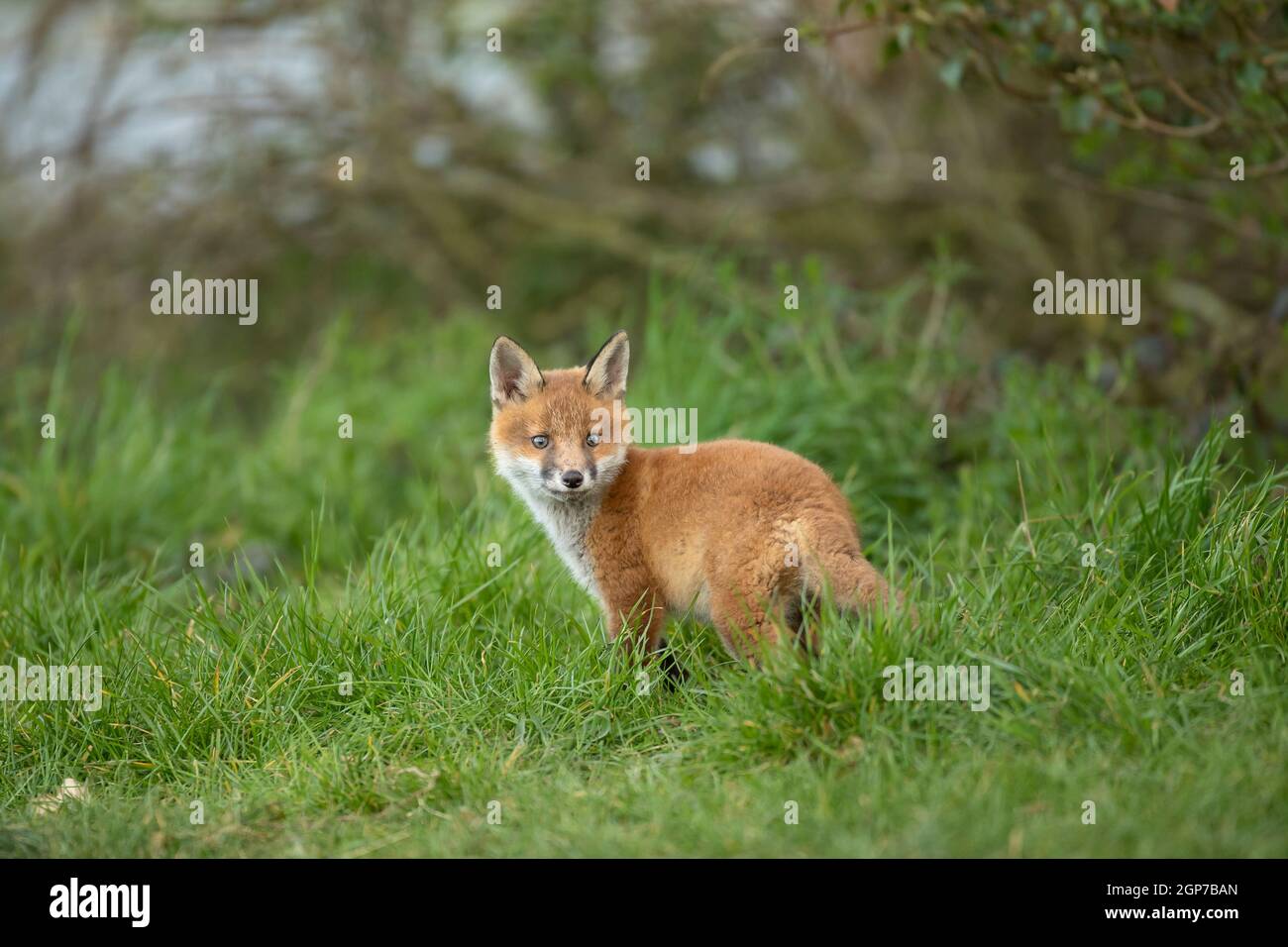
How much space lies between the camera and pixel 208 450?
8641 millimetres

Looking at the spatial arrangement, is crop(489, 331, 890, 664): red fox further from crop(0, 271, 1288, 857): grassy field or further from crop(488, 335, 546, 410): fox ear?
crop(0, 271, 1288, 857): grassy field

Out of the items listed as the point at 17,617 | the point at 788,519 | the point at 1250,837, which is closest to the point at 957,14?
the point at 788,519

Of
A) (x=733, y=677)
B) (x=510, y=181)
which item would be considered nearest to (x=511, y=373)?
(x=733, y=677)

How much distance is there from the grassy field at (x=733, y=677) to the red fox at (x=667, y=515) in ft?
0.71

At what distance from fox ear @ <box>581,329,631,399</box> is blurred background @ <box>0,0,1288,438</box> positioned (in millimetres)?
3499

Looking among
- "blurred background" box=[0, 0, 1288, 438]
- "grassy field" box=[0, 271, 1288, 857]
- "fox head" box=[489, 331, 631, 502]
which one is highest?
"blurred background" box=[0, 0, 1288, 438]

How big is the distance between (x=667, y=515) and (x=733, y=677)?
71 cm

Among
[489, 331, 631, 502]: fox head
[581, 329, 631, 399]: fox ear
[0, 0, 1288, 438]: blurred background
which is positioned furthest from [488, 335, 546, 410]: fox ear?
[0, 0, 1288, 438]: blurred background

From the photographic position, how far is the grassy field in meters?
3.84

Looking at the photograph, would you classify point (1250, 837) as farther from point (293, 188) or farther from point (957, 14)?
point (293, 188)

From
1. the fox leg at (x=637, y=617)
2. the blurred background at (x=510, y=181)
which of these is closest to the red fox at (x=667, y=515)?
the fox leg at (x=637, y=617)

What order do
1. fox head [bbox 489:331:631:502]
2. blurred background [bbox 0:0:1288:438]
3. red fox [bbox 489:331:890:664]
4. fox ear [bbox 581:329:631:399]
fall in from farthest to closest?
blurred background [bbox 0:0:1288:438]
fox ear [bbox 581:329:631:399]
fox head [bbox 489:331:631:502]
red fox [bbox 489:331:890:664]

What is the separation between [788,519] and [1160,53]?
5.21 m

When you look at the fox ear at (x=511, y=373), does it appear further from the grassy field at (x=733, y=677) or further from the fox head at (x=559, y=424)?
the grassy field at (x=733, y=677)
